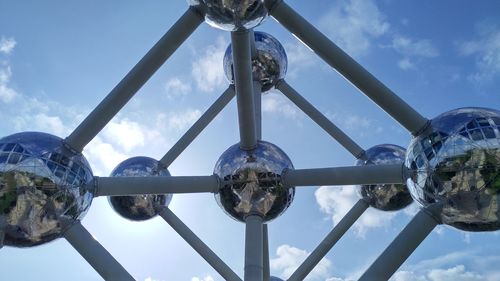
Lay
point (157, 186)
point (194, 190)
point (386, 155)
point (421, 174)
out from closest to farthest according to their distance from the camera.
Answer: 1. point (421, 174)
2. point (157, 186)
3. point (194, 190)
4. point (386, 155)

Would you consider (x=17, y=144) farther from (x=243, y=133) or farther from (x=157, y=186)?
(x=243, y=133)

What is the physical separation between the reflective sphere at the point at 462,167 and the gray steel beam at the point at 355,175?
217 mm

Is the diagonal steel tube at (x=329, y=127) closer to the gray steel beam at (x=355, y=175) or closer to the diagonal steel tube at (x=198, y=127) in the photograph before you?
the diagonal steel tube at (x=198, y=127)

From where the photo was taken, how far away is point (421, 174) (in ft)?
17.5

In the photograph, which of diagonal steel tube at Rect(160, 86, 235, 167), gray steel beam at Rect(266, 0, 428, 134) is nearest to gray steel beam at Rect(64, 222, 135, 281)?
diagonal steel tube at Rect(160, 86, 235, 167)

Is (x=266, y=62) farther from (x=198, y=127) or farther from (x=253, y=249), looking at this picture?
(x=253, y=249)

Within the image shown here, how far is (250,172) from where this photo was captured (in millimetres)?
6285

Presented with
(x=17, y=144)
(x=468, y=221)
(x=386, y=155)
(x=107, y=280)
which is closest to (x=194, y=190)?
(x=107, y=280)

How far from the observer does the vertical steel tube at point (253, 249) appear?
5676 mm

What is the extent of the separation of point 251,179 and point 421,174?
6.43 ft

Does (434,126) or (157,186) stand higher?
(434,126)

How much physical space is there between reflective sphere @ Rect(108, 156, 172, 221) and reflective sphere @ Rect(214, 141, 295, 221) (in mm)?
2691

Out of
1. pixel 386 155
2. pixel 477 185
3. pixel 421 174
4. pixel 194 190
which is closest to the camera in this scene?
pixel 477 185

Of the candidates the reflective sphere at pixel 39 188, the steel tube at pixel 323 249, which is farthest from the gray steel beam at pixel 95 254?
the steel tube at pixel 323 249
